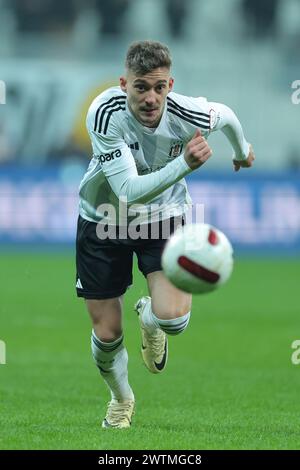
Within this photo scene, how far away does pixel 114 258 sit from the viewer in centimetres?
722

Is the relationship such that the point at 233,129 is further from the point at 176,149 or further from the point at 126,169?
the point at 126,169

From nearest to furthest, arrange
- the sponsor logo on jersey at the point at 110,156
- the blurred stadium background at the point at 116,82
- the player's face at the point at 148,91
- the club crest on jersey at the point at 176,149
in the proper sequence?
the player's face at the point at 148,91
the sponsor logo on jersey at the point at 110,156
the club crest on jersey at the point at 176,149
the blurred stadium background at the point at 116,82

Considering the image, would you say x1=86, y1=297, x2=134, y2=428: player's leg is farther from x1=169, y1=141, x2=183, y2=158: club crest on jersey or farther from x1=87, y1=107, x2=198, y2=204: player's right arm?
Answer: x1=169, y1=141, x2=183, y2=158: club crest on jersey

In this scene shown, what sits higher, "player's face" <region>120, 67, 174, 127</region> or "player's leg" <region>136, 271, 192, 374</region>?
"player's face" <region>120, 67, 174, 127</region>

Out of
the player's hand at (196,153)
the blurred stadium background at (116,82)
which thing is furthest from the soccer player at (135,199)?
the blurred stadium background at (116,82)

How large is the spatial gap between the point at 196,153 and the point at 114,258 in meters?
1.28

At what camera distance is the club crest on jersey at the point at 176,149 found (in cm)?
690

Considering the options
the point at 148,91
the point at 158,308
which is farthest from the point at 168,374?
the point at 148,91

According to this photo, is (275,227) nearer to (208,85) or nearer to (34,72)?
(208,85)

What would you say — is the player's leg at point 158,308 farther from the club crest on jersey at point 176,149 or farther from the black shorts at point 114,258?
the club crest on jersey at point 176,149

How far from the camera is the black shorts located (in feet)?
23.5

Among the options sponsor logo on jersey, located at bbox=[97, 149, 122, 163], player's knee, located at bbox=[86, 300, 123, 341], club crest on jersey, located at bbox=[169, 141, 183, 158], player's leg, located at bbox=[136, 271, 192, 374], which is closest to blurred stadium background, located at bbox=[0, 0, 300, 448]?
player's leg, located at bbox=[136, 271, 192, 374]

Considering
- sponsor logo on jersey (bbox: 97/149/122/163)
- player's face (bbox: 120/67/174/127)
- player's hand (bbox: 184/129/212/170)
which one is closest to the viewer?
player's hand (bbox: 184/129/212/170)

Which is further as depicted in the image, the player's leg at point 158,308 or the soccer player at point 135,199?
the player's leg at point 158,308
